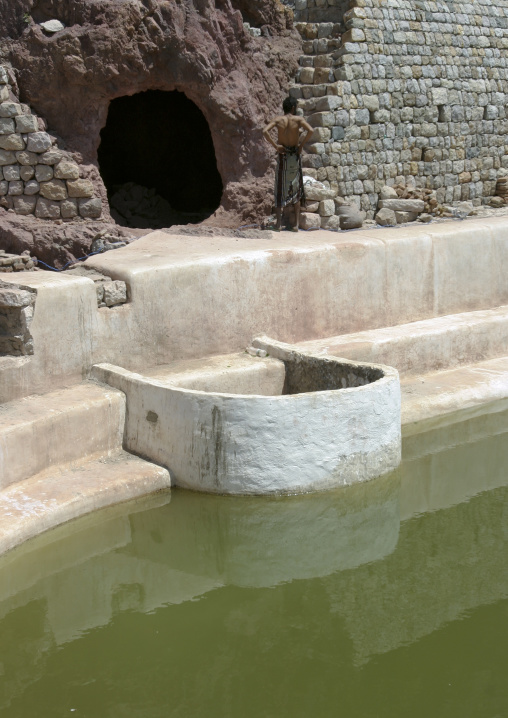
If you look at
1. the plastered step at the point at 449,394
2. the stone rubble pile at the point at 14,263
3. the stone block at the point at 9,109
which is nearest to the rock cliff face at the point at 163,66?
the stone block at the point at 9,109

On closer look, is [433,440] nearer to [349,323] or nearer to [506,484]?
[506,484]

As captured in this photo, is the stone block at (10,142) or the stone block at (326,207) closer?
the stone block at (10,142)

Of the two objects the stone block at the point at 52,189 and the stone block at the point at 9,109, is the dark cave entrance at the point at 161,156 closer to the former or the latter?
the stone block at the point at 52,189

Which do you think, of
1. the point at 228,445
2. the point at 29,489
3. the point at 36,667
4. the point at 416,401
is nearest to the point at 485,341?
the point at 416,401

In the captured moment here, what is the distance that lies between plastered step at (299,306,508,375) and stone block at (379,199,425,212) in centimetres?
353

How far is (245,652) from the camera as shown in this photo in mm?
5074

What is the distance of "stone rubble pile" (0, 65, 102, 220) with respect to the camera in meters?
10.8

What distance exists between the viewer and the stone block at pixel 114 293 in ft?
23.4

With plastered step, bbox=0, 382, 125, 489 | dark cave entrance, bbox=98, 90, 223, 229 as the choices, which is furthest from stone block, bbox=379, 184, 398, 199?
plastered step, bbox=0, 382, 125, 489

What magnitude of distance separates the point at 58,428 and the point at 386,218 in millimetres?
7200

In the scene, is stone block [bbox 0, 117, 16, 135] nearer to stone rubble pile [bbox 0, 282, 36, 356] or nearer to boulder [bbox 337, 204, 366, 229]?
boulder [bbox 337, 204, 366, 229]

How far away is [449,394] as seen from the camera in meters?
8.27

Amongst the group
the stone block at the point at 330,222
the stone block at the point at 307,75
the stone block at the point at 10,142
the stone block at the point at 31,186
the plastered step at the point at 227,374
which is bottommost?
the plastered step at the point at 227,374

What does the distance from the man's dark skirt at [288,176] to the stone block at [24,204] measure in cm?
279
